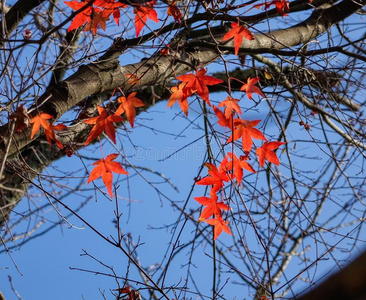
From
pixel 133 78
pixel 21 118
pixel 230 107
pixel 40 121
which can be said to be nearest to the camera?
pixel 21 118

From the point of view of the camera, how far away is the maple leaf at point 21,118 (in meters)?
1.81

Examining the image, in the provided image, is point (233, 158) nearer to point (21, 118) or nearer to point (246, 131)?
point (246, 131)

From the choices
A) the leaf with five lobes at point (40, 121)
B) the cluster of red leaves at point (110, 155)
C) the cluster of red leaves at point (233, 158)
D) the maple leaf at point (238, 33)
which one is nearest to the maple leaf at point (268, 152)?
the cluster of red leaves at point (233, 158)

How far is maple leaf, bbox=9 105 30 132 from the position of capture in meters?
1.81

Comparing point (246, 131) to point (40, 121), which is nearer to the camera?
point (40, 121)

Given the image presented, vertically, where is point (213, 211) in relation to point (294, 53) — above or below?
below

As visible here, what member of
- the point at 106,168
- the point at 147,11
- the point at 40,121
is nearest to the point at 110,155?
the point at 106,168

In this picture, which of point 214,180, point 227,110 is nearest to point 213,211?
point 214,180

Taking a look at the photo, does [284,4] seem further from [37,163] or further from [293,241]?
[293,241]

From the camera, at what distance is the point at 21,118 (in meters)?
1.83

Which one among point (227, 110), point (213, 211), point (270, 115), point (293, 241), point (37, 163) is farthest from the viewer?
point (293, 241)

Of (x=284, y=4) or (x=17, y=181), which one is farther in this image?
(x=17, y=181)

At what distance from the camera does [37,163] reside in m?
3.79

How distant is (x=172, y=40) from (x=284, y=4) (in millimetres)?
584
